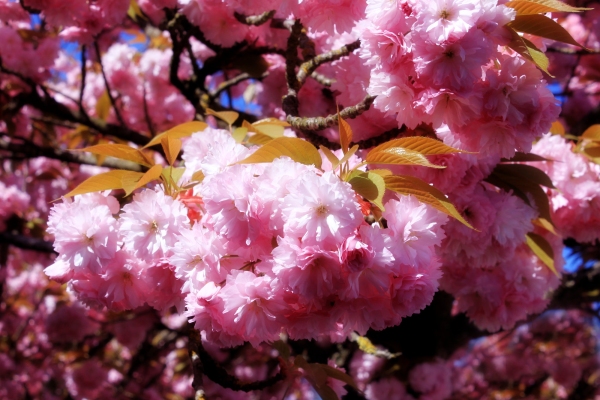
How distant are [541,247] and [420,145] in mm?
792

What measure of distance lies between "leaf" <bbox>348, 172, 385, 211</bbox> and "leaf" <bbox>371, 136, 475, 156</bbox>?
74mm

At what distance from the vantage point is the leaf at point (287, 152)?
3.22ft

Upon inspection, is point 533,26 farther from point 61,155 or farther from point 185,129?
point 61,155

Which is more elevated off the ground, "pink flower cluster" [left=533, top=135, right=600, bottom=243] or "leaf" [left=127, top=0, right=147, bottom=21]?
"leaf" [left=127, top=0, right=147, bottom=21]

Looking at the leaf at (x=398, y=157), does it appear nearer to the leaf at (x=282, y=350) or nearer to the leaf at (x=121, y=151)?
the leaf at (x=121, y=151)

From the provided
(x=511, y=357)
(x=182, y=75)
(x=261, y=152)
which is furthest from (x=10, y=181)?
(x=511, y=357)

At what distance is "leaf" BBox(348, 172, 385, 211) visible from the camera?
2.97ft

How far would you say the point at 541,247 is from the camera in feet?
5.12

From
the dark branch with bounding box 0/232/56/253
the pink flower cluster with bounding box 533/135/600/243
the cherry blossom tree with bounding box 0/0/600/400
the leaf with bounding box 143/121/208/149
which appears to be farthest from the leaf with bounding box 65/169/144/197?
the dark branch with bounding box 0/232/56/253

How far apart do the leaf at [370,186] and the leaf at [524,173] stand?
70 centimetres

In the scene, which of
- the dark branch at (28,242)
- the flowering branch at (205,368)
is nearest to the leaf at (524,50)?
the flowering branch at (205,368)

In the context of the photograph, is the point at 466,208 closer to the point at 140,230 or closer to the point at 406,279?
the point at 406,279

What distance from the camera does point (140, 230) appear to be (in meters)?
1.04

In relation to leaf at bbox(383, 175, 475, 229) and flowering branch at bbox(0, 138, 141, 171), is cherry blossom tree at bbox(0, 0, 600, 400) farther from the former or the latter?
flowering branch at bbox(0, 138, 141, 171)
